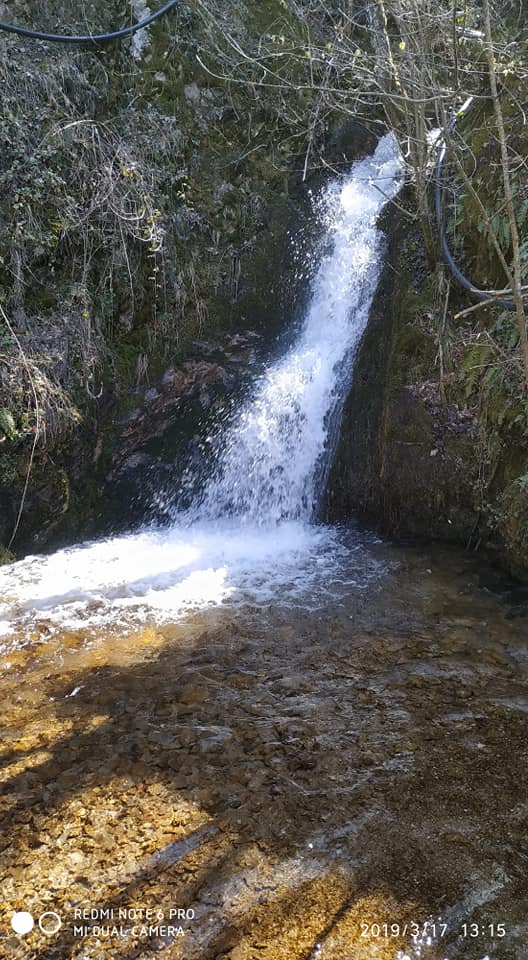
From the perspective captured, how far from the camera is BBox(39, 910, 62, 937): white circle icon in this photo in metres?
2.30

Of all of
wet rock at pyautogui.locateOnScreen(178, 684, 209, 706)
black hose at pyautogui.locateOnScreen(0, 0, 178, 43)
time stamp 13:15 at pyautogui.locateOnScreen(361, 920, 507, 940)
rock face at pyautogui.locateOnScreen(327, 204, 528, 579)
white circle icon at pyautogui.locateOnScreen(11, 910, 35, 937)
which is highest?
black hose at pyautogui.locateOnScreen(0, 0, 178, 43)

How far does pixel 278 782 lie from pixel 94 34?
879cm

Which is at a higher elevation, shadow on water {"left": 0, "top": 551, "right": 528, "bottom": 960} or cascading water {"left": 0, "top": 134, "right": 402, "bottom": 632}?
cascading water {"left": 0, "top": 134, "right": 402, "bottom": 632}

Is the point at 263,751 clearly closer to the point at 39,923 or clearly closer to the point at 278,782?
the point at 278,782

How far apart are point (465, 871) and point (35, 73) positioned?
8.46m

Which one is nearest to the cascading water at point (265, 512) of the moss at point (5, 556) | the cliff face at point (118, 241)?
the moss at point (5, 556)

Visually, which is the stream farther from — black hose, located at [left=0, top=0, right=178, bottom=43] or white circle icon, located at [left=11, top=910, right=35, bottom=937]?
black hose, located at [left=0, top=0, right=178, bottom=43]

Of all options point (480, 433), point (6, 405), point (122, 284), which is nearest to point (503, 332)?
point (480, 433)

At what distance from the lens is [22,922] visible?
2332mm

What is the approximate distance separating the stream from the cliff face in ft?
4.28

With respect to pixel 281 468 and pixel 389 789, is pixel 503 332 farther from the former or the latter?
pixel 389 789

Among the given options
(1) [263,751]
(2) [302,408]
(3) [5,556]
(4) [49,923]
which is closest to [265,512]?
(2) [302,408]

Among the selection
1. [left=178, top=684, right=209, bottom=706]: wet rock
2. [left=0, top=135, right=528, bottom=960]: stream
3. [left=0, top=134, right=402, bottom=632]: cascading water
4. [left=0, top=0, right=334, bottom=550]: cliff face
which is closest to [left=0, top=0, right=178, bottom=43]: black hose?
[left=0, top=0, right=334, bottom=550]: cliff face

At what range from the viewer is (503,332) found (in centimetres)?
545
